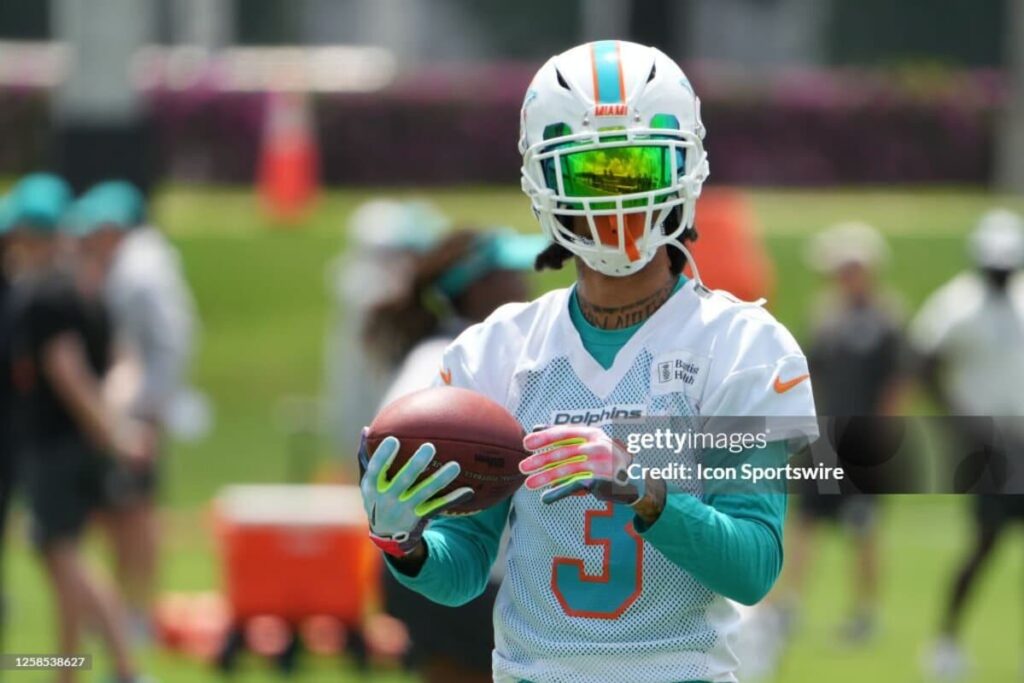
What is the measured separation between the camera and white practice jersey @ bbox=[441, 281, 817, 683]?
10.1 feet

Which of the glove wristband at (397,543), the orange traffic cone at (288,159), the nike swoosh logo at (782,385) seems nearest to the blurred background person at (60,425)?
the glove wristband at (397,543)

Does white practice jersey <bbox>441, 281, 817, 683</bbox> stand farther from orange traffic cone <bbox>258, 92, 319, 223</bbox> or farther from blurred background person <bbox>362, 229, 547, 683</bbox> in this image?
orange traffic cone <bbox>258, 92, 319, 223</bbox>

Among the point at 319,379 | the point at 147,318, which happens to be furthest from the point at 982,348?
the point at 319,379

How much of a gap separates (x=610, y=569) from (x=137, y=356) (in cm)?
652

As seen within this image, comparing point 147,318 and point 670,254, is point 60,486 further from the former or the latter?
point 670,254

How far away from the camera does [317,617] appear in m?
8.16

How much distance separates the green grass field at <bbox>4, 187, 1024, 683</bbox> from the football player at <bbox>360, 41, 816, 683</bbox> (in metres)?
5.00

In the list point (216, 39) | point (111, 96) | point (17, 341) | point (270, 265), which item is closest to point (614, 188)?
point (17, 341)

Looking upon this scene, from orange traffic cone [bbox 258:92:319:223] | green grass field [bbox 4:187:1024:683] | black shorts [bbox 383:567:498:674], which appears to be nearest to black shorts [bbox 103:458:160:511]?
green grass field [bbox 4:187:1024:683]

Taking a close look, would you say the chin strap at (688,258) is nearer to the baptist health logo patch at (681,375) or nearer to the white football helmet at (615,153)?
the white football helmet at (615,153)

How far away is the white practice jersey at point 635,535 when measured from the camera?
3068 millimetres

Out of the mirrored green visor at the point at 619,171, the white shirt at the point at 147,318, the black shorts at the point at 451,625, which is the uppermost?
the mirrored green visor at the point at 619,171

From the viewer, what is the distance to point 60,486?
7984 millimetres

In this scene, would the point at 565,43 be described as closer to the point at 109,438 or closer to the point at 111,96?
the point at 111,96
